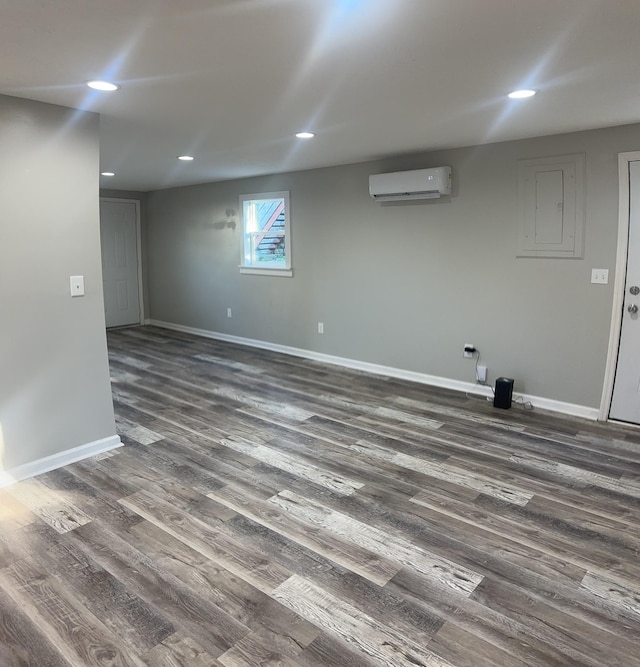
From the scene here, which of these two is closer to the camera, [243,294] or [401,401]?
[401,401]

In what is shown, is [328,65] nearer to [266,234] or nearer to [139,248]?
[266,234]

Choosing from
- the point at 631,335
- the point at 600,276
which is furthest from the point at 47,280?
the point at 631,335

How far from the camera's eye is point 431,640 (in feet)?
5.85

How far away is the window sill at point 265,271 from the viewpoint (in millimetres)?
6055

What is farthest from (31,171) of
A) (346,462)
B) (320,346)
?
(320,346)

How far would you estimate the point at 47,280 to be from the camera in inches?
117

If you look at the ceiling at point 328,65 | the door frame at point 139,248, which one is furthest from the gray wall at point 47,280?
the door frame at point 139,248

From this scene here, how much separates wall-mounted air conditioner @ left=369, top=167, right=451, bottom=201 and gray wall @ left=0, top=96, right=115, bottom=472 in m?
2.60

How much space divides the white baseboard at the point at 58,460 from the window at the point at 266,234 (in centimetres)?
322

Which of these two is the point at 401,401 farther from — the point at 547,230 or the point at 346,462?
the point at 547,230

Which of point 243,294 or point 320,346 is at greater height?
point 243,294

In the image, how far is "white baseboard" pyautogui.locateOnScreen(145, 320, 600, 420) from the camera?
4.07m

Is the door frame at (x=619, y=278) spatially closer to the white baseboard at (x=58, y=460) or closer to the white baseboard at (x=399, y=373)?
the white baseboard at (x=399, y=373)

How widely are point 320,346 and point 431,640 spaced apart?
4.19 meters
